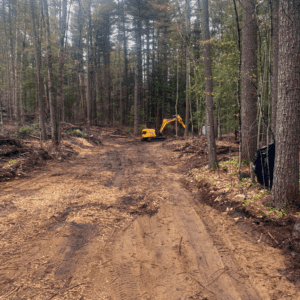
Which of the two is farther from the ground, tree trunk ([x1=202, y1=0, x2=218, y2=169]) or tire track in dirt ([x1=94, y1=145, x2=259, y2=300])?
tree trunk ([x1=202, y1=0, x2=218, y2=169])

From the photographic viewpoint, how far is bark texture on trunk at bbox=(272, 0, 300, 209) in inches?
163

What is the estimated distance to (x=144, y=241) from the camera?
3.91m

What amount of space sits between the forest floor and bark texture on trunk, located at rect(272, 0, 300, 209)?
58 centimetres

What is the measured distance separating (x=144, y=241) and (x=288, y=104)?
379 centimetres

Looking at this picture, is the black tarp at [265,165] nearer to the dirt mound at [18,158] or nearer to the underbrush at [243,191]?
the underbrush at [243,191]

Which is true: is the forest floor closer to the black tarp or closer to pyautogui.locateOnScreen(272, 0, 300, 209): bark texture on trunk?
the black tarp

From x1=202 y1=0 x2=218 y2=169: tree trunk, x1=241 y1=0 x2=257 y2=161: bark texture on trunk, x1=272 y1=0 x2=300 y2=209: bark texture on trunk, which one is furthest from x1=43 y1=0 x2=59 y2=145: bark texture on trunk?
x1=272 y1=0 x2=300 y2=209: bark texture on trunk

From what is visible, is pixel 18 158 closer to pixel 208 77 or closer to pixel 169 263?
pixel 208 77

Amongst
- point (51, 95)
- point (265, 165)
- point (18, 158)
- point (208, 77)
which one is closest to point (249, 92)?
point (208, 77)

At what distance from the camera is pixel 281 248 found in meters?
3.60

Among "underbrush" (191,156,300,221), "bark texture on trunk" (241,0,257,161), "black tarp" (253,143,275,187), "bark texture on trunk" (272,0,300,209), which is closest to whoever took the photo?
"bark texture on trunk" (272,0,300,209)

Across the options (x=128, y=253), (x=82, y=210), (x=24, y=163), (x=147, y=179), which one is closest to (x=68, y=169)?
(x=24, y=163)

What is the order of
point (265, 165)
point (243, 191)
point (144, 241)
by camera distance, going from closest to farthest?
point (144, 241) < point (265, 165) < point (243, 191)

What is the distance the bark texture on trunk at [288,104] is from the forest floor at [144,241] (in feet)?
1.89
